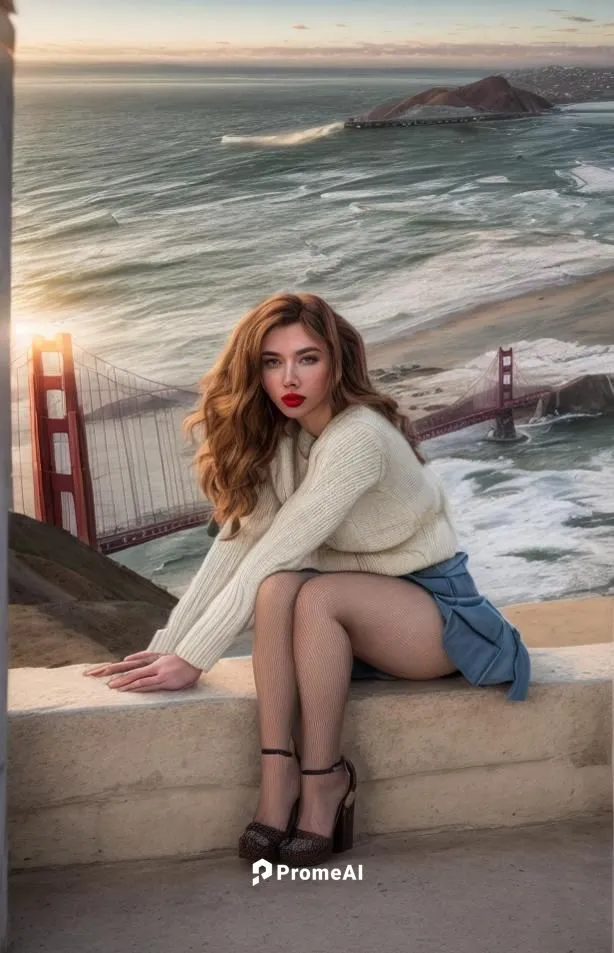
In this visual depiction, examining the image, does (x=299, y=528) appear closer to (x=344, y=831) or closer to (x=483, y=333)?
(x=344, y=831)

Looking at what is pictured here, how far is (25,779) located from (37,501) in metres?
9.47

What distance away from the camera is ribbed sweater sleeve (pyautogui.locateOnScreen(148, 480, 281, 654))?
2059 millimetres

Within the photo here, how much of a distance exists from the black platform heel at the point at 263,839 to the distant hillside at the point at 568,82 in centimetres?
1041

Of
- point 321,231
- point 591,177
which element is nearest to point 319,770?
point 321,231

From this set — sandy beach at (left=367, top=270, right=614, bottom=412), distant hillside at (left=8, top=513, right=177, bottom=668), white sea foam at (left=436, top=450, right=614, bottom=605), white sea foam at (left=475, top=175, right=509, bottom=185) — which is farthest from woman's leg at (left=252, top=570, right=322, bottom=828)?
white sea foam at (left=475, top=175, right=509, bottom=185)

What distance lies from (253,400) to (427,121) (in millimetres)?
10528

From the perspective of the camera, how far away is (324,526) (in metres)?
1.98

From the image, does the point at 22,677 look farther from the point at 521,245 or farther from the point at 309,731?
the point at 521,245

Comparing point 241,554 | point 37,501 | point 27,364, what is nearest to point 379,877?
point 241,554

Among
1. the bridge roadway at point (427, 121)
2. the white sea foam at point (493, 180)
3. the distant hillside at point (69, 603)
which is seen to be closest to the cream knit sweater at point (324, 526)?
the distant hillside at point (69, 603)

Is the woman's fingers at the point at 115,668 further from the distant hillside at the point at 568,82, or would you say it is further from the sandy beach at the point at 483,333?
the distant hillside at the point at 568,82

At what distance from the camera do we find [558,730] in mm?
2131

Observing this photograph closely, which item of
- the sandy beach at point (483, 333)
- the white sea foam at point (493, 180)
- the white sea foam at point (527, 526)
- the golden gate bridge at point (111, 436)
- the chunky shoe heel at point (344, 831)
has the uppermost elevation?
the chunky shoe heel at point (344, 831)

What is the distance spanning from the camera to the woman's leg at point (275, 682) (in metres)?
1.97
